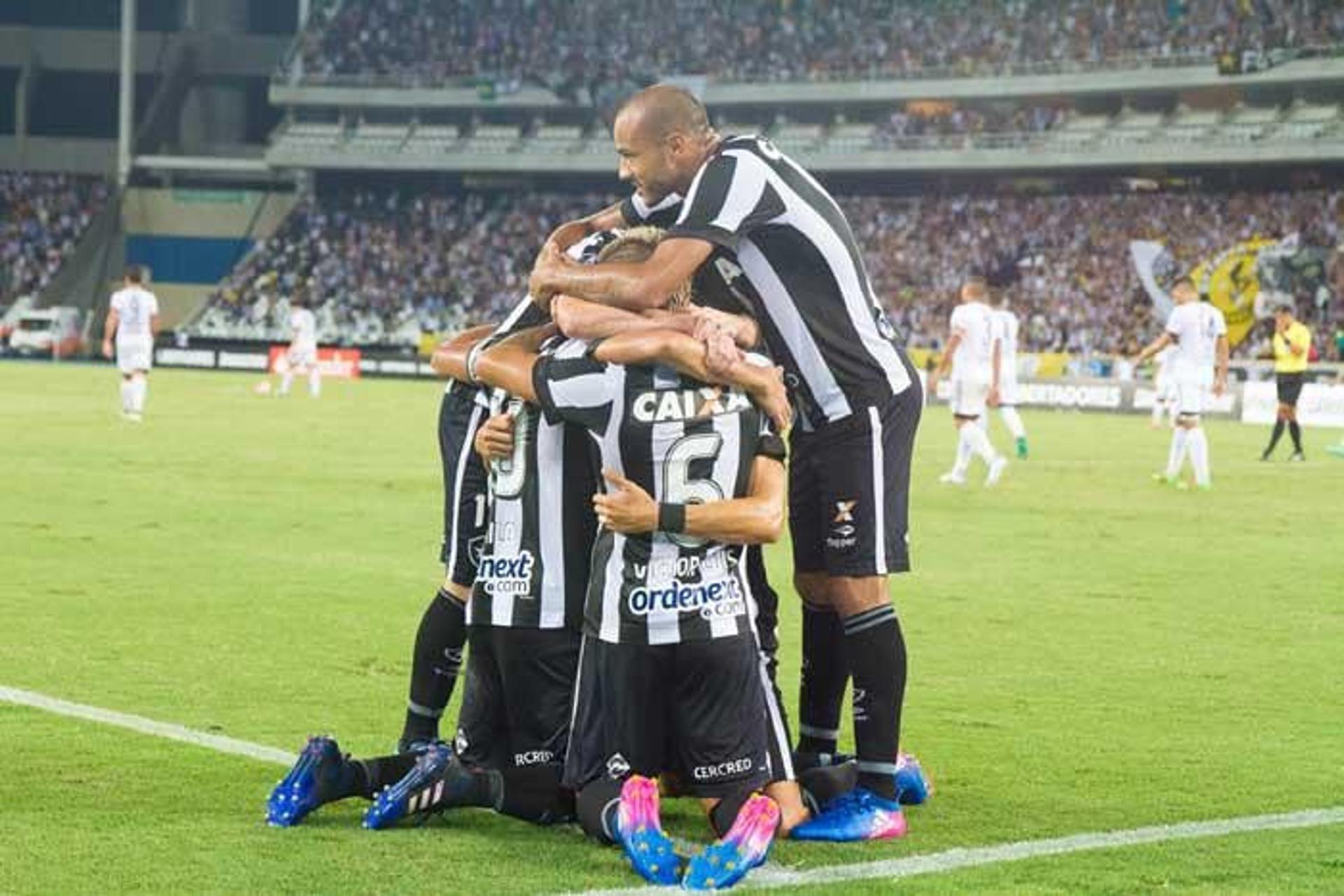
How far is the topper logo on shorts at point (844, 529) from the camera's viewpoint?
742 cm

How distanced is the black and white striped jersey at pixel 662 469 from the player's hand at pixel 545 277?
0.33m

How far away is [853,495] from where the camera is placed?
7.45 metres

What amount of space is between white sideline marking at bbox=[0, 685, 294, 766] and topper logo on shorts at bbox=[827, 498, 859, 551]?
2.10 metres

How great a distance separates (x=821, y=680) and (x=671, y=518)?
1.54 meters

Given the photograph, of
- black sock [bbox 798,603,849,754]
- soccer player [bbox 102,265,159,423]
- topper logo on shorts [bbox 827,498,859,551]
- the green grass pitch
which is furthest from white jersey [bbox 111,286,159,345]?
topper logo on shorts [bbox 827,498,859,551]

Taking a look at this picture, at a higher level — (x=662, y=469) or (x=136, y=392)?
(x=662, y=469)

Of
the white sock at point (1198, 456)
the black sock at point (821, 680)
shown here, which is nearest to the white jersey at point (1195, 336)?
the white sock at point (1198, 456)

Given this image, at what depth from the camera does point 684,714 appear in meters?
6.84

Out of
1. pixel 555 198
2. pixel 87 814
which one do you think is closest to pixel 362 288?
pixel 555 198

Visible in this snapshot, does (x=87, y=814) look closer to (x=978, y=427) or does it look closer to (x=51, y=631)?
(x=51, y=631)

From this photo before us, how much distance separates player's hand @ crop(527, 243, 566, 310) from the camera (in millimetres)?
7059

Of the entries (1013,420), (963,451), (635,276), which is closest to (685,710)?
(635,276)

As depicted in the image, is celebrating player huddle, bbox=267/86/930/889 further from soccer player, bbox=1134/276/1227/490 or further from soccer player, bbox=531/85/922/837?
soccer player, bbox=1134/276/1227/490

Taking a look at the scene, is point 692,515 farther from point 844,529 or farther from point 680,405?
point 844,529
